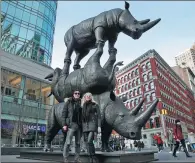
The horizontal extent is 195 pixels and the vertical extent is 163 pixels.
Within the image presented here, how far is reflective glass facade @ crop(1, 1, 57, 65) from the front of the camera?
28531 millimetres

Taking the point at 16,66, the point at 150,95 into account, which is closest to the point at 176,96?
the point at 150,95

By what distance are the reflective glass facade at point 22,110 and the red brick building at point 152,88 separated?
24905 mm

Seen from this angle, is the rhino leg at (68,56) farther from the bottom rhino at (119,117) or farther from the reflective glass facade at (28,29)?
the reflective glass facade at (28,29)

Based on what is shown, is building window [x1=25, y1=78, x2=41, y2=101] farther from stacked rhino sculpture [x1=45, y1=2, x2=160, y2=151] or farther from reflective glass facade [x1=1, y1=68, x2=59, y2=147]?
stacked rhino sculpture [x1=45, y1=2, x2=160, y2=151]

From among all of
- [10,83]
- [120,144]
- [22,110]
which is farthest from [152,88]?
Answer: [10,83]

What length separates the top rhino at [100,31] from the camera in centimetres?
602

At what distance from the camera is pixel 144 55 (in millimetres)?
47625

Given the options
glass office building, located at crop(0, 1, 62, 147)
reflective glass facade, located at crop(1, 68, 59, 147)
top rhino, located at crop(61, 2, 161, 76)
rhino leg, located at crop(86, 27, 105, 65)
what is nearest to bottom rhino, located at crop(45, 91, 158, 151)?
rhino leg, located at crop(86, 27, 105, 65)

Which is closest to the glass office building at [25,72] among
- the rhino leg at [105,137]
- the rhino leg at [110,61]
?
the rhino leg at [105,137]

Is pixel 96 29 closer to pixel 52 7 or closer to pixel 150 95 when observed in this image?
pixel 52 7

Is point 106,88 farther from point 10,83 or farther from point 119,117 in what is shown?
point 10,83

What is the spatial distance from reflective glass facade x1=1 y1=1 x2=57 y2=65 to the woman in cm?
2669

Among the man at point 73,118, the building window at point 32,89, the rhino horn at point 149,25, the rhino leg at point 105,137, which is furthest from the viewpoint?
the building window at point 32,89

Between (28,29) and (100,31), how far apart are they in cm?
2753
